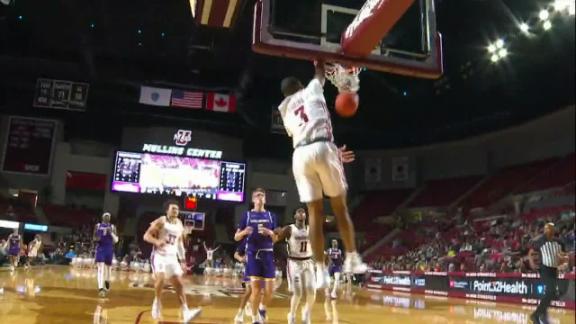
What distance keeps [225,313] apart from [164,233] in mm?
2333

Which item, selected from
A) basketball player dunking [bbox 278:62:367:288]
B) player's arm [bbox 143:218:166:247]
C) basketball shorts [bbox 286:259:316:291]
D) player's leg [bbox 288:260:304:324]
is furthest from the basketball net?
player's arm [bbox 143:218:166:247]

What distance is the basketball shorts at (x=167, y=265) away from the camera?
751 cm

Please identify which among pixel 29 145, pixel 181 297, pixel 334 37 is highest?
pixel 29 145

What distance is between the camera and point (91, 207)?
35.1 metres

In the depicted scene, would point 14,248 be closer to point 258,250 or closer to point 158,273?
point 158,273

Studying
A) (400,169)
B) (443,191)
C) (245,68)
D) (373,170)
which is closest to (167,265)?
(245,68)

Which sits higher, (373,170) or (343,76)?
(373,170)

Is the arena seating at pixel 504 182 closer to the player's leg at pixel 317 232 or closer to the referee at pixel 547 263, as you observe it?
the referee at pixel 547 263

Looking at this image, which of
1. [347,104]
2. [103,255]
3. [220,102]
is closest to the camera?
[347,104]

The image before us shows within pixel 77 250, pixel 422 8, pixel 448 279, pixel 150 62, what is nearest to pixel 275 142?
pixel 150 62

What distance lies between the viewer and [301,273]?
25.1ft

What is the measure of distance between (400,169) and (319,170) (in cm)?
3243

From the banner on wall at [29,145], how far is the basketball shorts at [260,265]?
28.6 metres

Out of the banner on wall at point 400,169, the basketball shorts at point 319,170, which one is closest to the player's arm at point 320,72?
the basketball shorts at point 319,170
